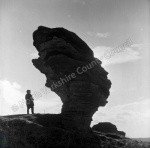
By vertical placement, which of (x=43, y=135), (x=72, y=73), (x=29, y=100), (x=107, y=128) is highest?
(x=72, y=73)

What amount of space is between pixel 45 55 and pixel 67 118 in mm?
8669

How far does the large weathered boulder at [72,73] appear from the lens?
1102 inches

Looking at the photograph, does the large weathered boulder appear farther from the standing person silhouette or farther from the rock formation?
the rock formation

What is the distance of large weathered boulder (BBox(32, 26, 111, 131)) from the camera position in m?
28.0

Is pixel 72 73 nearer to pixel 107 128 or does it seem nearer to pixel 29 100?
pixel 29 100

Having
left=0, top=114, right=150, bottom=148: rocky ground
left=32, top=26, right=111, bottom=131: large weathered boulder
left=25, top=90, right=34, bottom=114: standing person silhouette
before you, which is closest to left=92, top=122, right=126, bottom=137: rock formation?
left=32, top=26, right=111, bottom=131: large weathered boulder

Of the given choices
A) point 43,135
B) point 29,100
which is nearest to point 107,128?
point 29,100

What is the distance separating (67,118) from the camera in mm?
27469

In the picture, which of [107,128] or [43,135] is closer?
[43,135]

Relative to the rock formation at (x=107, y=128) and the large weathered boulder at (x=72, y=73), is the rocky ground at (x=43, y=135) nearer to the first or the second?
the large weathered boulder at (x=72, y=73)

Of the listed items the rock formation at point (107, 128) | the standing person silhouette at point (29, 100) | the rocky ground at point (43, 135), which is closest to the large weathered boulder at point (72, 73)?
the standing person silhouette at point (29, 100)

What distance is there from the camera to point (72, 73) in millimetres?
28922

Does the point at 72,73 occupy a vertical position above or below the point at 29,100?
above

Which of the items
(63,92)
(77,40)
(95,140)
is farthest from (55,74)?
(95,140)
